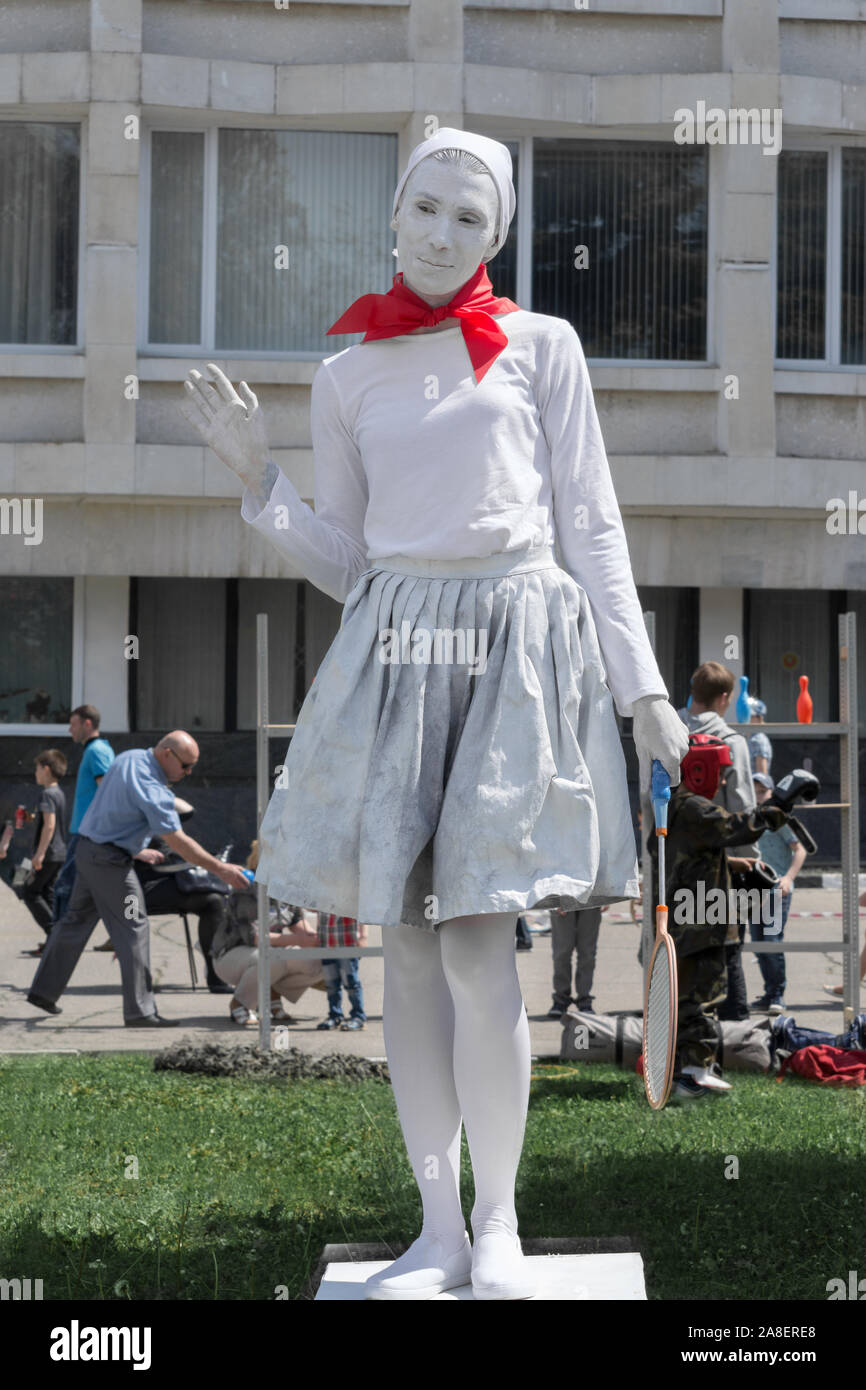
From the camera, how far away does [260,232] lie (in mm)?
17484

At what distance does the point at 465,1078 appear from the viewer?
3615 mm

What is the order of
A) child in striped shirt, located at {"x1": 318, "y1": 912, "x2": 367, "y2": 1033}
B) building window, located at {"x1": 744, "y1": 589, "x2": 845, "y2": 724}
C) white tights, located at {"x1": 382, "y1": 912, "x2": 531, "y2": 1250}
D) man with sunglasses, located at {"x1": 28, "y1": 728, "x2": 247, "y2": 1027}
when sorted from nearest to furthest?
white tights, located at {"x1": 382, "y1": 912, "x2": 531, "y2": 1250} → child in striped shirt, located at {"x1": 318, "y1": 912, "x2": 367, "y2": 1033} → man with sunglasses, located at {"x1": 28, "y1": 728, "x2": 247, "y2": 1027} → building window, located at {"x1": 744, "y1": 589, "x2": 845, "y2": 724}

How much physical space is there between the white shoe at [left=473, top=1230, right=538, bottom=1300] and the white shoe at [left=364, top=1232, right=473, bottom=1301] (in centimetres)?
9

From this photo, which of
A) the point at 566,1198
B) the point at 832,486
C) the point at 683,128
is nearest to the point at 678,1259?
the point at 566,1198

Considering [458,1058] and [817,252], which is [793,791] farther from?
[817,252]

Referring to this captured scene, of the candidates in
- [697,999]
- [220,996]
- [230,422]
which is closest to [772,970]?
[697,999]

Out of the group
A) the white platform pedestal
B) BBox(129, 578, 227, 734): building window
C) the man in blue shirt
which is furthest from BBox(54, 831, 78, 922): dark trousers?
the white platform pedestal

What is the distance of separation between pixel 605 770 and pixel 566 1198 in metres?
2.14

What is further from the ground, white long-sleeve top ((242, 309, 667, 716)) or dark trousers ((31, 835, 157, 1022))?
white long-sleeve top ((242, 309, 667, 716))

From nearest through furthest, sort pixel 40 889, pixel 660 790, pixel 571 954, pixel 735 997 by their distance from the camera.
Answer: pixel 660 790 → pixel 735 997 → pixel 571 954 → pixel 40 889

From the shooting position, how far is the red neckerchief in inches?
151

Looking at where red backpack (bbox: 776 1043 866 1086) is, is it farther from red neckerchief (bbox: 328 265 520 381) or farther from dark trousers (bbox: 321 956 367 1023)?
red neckerchief (bbox: 328 265 520 381)

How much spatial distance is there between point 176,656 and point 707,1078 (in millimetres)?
11190
